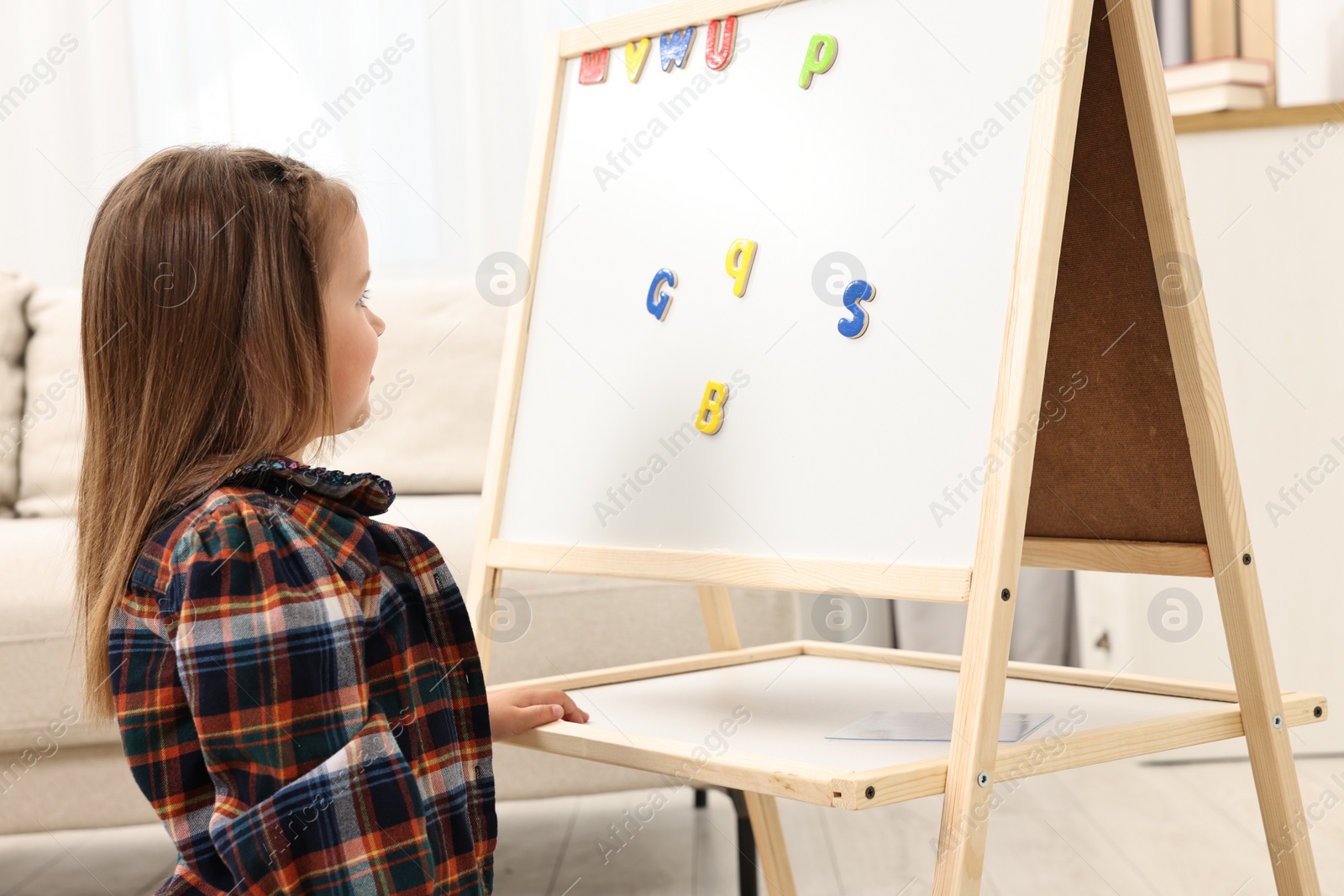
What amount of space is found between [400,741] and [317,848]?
9 centimetres

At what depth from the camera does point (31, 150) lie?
251 cm

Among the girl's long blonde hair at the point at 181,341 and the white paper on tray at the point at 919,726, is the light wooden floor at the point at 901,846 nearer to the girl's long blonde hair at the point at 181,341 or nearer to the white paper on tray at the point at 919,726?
the white paper on tray at the point at 919,726

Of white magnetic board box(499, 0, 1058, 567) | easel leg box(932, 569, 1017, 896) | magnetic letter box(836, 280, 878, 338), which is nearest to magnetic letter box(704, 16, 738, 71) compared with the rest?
white magnetic board box(499, 0, 1058, 567)

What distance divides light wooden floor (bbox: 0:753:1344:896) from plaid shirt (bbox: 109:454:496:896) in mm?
903

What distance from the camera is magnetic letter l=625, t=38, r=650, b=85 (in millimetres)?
991

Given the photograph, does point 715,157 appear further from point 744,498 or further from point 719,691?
point 719,691

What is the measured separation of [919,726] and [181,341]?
1.82 feet

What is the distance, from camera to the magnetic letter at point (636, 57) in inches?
39.0

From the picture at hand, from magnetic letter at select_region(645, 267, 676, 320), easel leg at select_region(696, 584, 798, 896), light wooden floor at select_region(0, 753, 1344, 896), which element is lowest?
light wooden floor at select_region(0, 753, 1344, 896)

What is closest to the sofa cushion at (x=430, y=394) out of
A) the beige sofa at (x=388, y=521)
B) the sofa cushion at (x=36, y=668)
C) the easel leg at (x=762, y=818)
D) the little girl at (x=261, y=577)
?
the beige sofa at (x=388, y=521)

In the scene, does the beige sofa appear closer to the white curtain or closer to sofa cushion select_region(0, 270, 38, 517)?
sofa cushion select_region(0, 270, 38, 517)

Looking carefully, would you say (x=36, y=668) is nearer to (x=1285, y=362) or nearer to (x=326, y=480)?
(x=326, y=480)

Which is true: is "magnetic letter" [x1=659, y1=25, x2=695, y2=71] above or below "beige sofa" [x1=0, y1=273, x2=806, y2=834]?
above

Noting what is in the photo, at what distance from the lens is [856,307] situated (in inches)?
31.6
